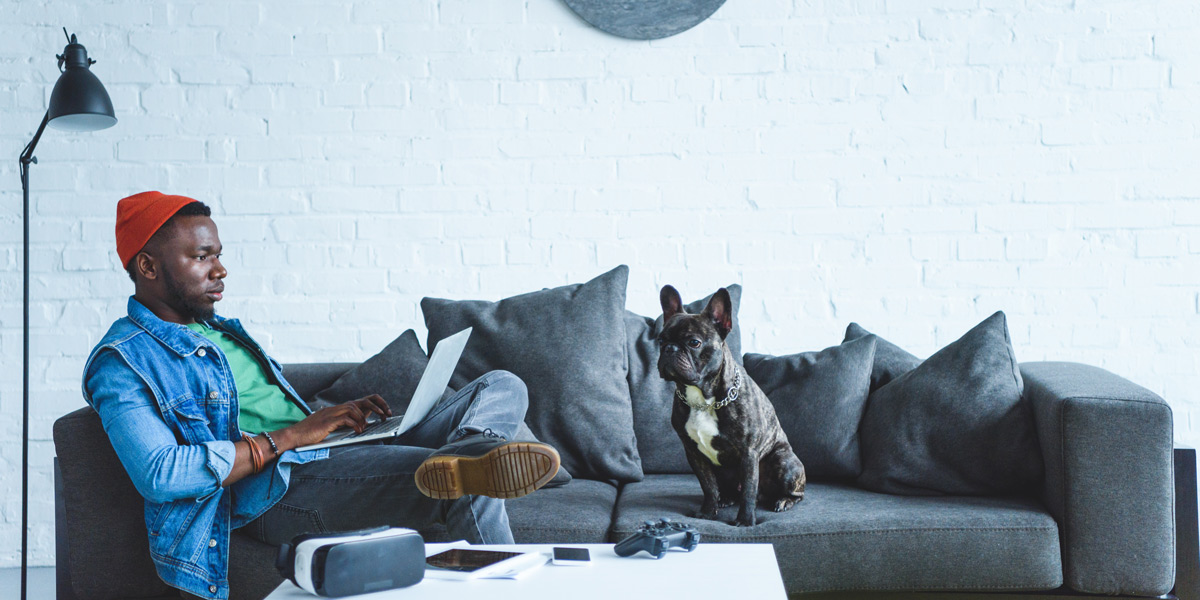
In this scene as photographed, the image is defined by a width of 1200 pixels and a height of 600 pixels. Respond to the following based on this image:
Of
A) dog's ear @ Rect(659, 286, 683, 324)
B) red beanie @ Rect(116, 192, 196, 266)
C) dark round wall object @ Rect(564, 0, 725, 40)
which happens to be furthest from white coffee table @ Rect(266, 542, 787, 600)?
dark round wall object @ Rect(564, 0, 725, 40)

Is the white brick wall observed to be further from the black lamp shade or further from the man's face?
→ the man's face

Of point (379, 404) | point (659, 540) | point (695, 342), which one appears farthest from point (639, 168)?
point (659, 540)

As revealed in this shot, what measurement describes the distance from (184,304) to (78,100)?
34.6 inches

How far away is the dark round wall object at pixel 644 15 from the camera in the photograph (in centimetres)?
295

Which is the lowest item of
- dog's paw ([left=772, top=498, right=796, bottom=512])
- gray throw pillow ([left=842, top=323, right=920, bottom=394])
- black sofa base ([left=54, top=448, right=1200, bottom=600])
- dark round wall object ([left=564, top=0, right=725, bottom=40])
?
black sofa base ([left=54, top=448, right=1200, bottom=600])

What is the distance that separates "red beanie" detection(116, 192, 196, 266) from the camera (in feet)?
6.47

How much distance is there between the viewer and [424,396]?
1857mm

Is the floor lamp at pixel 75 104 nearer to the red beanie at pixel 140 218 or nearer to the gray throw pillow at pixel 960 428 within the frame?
the red beanie at pixel 140 218

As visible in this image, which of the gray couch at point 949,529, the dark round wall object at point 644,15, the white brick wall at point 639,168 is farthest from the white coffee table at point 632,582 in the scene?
the dark round wall object at point 644,15

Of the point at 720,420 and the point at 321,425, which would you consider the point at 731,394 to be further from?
the point at 321,425

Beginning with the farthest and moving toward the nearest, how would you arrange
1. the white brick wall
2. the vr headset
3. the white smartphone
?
the white brick wall → the white smartphone → the vr headset

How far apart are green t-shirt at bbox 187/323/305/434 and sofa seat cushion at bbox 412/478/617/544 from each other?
0.49 meters

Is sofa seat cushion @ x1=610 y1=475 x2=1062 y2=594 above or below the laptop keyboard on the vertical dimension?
below

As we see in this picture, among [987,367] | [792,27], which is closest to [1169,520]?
[987,367]
